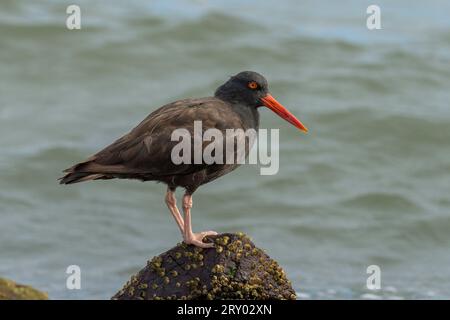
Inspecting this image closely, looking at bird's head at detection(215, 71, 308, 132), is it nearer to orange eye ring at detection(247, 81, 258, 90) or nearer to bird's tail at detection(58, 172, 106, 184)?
orange eye ring at detection(247, 81, 258, 90)

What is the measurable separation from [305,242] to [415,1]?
12.7 metres

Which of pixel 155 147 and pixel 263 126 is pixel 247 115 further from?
pixel 263 126

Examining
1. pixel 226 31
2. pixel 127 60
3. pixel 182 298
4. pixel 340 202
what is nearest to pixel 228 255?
pixel 182 298

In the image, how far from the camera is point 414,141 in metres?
17.0

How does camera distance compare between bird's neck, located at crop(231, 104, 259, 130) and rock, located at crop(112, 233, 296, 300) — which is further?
bird's neck, located at crop(231, 104, 259, 130)

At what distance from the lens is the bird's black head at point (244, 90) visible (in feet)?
25.6

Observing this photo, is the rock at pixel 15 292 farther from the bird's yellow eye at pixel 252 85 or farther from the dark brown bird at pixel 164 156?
the bird's yellow eye at pixel 252 85

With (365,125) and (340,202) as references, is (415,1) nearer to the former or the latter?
(365,125)

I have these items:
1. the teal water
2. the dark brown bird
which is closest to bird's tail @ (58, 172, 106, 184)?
the dark brown bird

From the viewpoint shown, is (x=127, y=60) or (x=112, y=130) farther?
(x=127, y=60)

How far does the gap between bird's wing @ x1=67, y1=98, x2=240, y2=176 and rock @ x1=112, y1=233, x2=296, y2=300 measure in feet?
2.19

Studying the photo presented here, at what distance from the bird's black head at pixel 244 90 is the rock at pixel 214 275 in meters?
1.39

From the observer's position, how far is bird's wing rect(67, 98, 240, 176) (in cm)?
714

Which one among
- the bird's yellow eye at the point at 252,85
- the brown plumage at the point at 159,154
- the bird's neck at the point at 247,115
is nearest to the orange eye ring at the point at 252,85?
the bird's yellow eye at the point at 252,85
